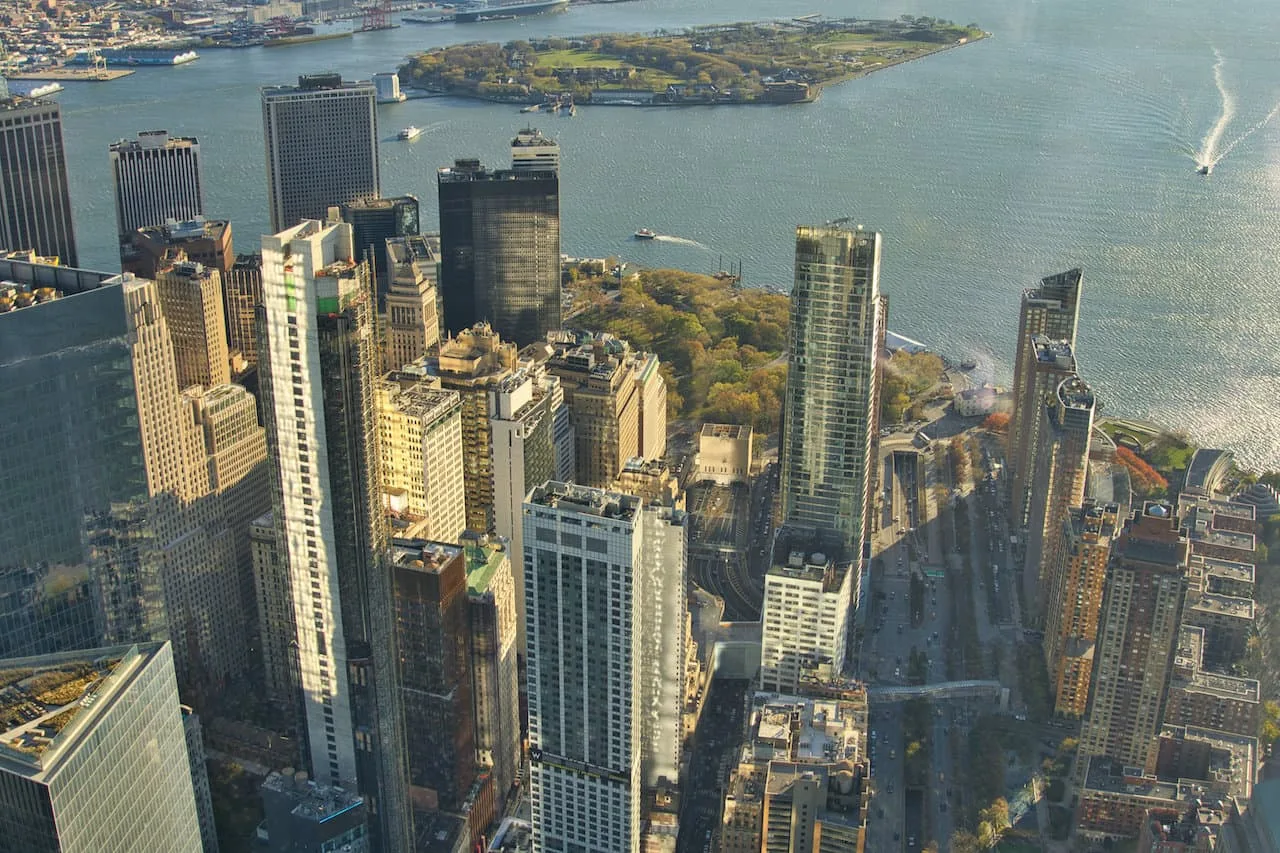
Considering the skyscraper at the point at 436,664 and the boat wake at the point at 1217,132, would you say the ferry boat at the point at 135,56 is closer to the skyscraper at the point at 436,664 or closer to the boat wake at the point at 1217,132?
the boat wake at the point at 1217,132

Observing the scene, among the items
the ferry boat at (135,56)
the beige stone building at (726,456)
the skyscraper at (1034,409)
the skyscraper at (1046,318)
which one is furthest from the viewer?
the ferry boat at (135,56)

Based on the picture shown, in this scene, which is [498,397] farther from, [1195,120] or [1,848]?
[1195,120]

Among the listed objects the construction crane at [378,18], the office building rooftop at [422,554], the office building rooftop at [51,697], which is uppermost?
the construction crane at [378,18]

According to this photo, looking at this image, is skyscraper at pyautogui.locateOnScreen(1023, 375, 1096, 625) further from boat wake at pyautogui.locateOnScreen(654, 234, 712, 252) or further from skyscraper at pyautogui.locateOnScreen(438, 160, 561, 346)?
boat wake at pyautogui.locateOnScreen(654, 234, 712, 252)

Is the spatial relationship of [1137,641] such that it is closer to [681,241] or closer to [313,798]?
[313,798]

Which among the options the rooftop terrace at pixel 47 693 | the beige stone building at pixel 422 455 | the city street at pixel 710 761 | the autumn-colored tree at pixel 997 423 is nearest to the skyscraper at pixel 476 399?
the beige stone building at pixel 422 455
